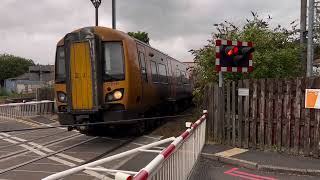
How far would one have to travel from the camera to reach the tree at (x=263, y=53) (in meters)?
13.2

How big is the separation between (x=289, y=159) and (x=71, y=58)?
6.27 metres

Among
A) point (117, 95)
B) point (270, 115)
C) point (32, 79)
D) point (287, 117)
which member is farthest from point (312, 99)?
point (32, 79)

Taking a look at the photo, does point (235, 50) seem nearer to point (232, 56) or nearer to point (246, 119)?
point (232, 56)

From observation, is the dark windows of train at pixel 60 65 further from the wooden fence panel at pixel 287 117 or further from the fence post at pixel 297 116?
the fence post at pixel 297 116

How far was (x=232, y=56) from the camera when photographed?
1129 cm

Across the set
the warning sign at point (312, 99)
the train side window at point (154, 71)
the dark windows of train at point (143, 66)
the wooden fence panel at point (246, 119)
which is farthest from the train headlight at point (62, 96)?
the warning sign at point (312, 99)

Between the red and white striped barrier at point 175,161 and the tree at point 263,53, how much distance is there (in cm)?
509

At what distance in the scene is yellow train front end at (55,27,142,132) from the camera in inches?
460

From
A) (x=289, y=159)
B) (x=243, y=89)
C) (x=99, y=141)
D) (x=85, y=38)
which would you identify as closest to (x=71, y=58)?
(x=85, y=38)

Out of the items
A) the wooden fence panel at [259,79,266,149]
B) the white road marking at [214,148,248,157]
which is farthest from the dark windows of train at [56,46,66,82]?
the wooden fence panel at [259,79,266,149]

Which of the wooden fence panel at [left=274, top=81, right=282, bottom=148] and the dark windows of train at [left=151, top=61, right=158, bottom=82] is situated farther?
the dark windows of train at [left=151, top=61, right=158, bottom=82]

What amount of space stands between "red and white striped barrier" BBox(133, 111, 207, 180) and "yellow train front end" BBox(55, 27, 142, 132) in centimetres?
351

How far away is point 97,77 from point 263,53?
5.34m

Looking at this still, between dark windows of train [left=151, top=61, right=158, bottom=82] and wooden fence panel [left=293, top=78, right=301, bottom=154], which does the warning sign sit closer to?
wooden fence panel [left=293, top=78, right=301, bottom=154]
